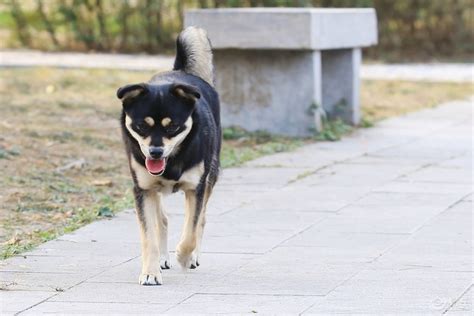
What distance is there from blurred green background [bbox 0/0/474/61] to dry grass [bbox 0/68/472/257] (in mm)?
4162

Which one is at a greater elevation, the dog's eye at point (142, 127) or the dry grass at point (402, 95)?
the dog's eye at point (142, 127)

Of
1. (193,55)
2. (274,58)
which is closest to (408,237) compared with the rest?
(193,55)

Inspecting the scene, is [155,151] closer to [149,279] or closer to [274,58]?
[149,279]

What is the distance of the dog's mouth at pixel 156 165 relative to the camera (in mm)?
6094

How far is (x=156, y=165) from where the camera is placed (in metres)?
6.10

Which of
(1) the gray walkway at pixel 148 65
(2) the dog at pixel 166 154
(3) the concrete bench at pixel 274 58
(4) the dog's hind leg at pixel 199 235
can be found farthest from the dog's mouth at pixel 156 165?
(1) the gray walkway at pixel 148 65

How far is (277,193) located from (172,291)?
10.2 feet

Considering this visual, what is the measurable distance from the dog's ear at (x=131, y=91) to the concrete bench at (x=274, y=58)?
231 inches

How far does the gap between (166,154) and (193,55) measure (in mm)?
1459

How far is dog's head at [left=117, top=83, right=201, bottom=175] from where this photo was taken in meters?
6.02

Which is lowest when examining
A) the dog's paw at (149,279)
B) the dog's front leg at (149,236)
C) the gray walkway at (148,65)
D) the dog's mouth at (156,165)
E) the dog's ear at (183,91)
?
the gray walkway at (148,65)

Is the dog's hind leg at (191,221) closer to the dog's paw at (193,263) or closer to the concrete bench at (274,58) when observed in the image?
the dog's paw at (193,263)

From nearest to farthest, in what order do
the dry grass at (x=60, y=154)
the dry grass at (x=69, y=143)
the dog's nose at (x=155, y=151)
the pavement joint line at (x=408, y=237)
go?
the dog's nose at (x=155, y=151) → the pavement joint line at (x=408, y=237) → the dry grass at (x=60, y=154) → the dry grass at (x=69, y=143)

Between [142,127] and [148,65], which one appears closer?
[142,127]
